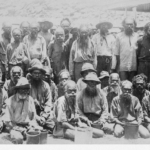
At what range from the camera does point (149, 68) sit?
686cm

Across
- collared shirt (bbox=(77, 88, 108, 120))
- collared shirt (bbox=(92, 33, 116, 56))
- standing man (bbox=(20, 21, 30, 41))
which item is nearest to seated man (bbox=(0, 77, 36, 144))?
collared shirt (bbox=(77, 88, 108, 120))

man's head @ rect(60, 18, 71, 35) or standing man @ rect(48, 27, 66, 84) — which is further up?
man's head @ rect(60, 18, 71, 35)

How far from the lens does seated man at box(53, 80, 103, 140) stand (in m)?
5.49

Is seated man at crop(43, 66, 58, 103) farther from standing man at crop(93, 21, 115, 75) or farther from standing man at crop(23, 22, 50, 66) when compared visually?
standing man at crop(93, 21, 115, 75)

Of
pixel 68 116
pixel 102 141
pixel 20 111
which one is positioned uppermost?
pixel 20 111

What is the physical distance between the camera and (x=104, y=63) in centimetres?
722

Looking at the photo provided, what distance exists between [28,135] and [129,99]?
220cm

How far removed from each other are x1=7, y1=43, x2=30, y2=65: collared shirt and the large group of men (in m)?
0.02

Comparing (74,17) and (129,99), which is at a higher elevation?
(74,17)

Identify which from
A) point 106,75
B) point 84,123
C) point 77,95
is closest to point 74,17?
point 106,75

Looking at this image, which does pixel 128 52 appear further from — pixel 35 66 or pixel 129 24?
pixel 35 66

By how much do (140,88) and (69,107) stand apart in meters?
1.60

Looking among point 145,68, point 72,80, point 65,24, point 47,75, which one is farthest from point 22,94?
point 145,68

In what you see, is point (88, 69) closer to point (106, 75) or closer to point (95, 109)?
point (106, 75)
